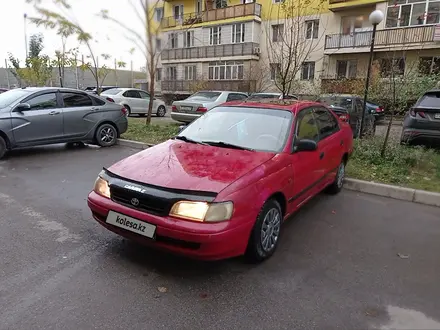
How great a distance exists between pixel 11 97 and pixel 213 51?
966 inches

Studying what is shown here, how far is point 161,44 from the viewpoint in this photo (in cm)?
1165

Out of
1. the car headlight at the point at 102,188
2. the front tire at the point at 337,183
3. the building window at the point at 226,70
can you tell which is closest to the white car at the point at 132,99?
the building window at the point at 226,70

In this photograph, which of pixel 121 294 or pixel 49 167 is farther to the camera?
pixel 49 167

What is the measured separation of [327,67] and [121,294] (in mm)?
25169

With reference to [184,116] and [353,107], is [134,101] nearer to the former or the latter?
[184,116]

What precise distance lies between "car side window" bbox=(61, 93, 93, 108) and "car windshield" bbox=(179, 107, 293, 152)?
16.2ft

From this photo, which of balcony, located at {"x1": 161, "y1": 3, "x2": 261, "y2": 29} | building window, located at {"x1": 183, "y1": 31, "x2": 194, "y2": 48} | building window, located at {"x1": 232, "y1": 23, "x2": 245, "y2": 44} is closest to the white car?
balcony, located at {"x1": 161, "y1": 3, "x2": 261, "y2": 29}

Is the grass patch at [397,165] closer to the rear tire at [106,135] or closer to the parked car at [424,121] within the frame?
the parked car at [424,121]

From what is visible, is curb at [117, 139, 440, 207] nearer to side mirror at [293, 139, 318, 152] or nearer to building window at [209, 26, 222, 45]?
side mirror at [293, 139, 318, 152]

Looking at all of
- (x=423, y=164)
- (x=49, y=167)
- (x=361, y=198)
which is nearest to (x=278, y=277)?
(x=361, y=198)

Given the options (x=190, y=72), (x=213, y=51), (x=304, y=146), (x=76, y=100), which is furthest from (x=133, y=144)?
(x=190, y=72)

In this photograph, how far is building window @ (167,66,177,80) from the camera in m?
33.9

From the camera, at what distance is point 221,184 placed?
2.93m

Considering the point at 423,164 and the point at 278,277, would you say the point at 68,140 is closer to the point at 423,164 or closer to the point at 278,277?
the point at 278,277
